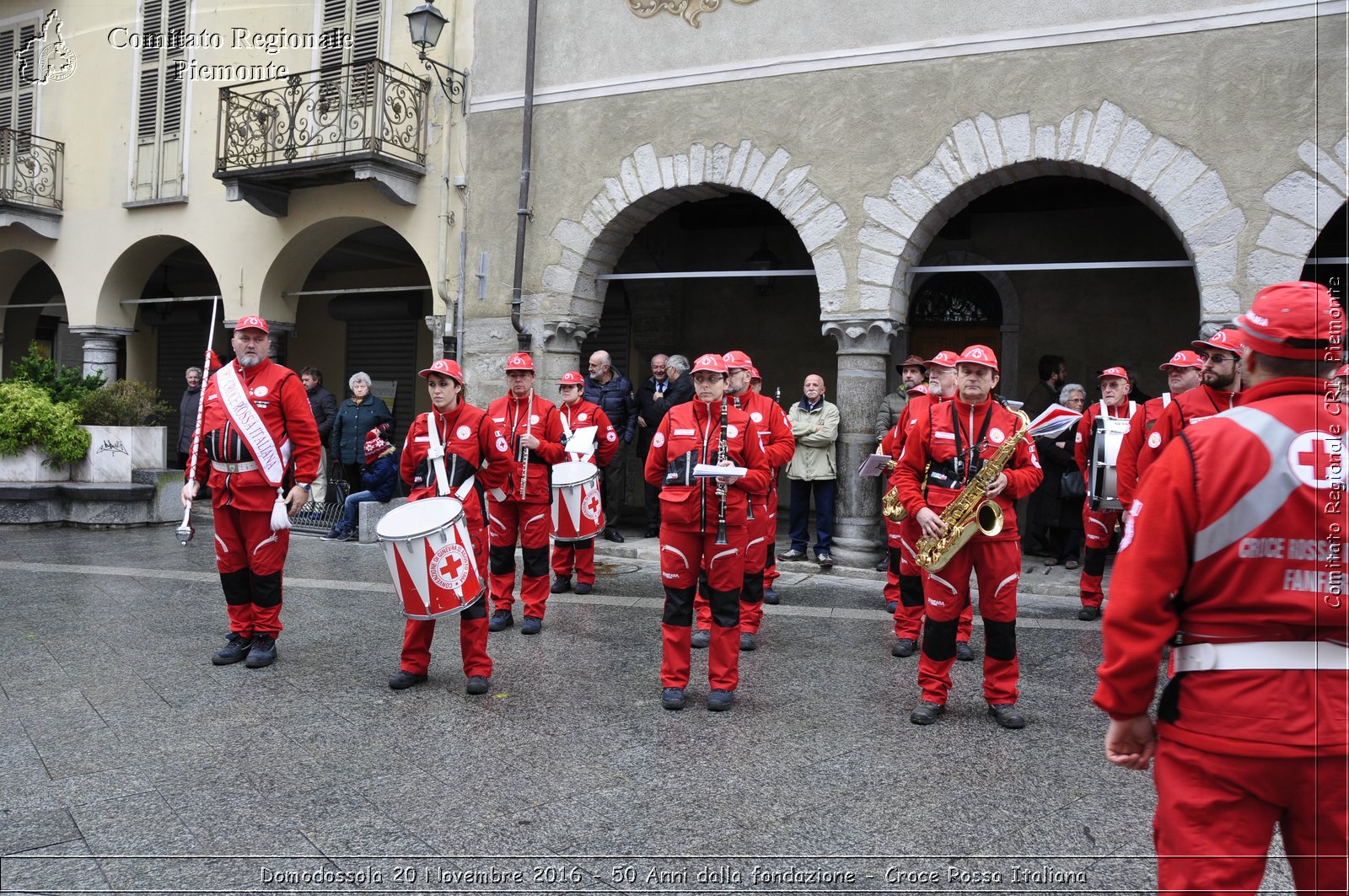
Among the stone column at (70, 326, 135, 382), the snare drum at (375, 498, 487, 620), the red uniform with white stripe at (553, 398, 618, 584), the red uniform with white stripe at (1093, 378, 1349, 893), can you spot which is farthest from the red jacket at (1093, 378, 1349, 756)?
the stone column at (70, 326, 135, 382)

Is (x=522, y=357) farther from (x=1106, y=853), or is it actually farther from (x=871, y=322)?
(x=1106, y=853)

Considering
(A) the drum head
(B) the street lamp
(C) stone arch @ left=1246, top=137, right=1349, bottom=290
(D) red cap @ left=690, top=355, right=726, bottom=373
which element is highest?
(B) the street lamp

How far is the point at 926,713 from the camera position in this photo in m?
5.32

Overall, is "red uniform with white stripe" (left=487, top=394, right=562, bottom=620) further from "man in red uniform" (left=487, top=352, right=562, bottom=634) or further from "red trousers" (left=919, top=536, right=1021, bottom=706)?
"red trousers" (left=919, top=536, right=1021, bottom=706)

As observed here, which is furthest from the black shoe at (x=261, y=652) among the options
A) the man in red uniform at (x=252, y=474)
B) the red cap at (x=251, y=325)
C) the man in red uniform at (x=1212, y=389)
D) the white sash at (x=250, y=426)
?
the man in red uniform at (x=1212, y=389)

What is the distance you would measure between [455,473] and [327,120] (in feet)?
27.3

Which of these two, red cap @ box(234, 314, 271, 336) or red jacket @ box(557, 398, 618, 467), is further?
red jacket @ box(557, 398, 618, 467)

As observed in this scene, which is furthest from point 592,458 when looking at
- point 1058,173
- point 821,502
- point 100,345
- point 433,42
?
point 100,345

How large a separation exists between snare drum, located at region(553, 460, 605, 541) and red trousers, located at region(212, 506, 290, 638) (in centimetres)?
233

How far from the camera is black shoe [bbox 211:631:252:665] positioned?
6.21 metres

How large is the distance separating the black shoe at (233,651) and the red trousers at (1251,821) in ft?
17.5

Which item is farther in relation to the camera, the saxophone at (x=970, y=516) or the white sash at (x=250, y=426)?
the white sash at (x=250, y=426)

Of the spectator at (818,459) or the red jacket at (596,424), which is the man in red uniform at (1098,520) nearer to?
the spectator at (818,459)

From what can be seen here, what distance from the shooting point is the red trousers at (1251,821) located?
2.25 meters
